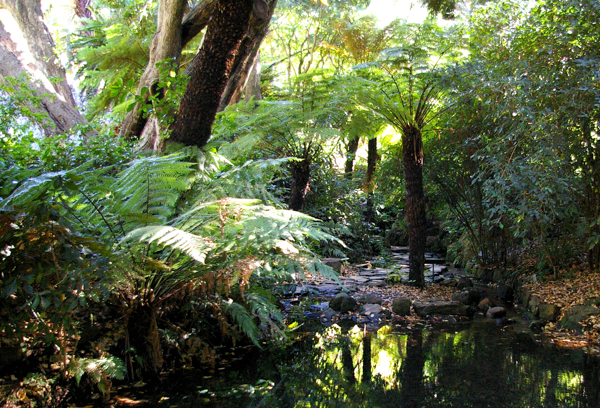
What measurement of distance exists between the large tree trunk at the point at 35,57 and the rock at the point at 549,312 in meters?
4.94

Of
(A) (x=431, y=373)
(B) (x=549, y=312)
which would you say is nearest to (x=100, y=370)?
(A) (x=431, y=373)

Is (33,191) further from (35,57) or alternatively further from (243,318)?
(35,57)

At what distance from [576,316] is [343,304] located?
1996 millimetres

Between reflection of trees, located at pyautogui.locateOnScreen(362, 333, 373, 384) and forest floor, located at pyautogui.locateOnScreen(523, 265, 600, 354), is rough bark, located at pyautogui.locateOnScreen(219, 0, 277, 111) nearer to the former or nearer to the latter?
reflection of trees, located at pyautogui.locateOnScreen(362, 333, 373, 384)

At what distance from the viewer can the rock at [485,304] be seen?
4426 millimetres

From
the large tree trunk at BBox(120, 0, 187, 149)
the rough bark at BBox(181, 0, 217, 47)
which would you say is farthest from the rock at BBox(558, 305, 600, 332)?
the rough bark at BBox(181, 0, 217, 47)

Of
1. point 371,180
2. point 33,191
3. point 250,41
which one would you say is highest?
point 250,41

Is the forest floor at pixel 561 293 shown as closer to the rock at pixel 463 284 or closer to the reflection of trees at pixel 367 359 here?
the rock at pixel 463 284

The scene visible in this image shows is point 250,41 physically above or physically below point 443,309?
above

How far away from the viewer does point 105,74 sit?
534cm

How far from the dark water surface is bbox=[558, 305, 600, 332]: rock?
462mm

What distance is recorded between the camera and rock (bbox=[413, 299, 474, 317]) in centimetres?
416

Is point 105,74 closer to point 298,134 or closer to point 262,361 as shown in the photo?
point 298,134

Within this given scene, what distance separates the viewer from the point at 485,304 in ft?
14.7
